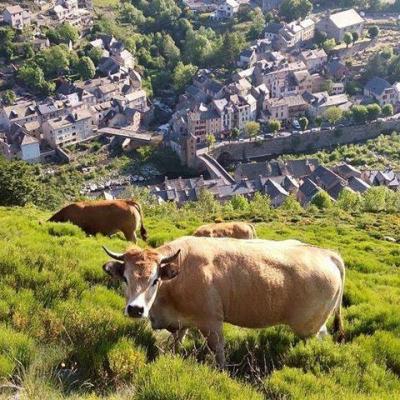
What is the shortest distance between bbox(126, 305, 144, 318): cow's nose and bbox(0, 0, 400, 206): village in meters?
27.7

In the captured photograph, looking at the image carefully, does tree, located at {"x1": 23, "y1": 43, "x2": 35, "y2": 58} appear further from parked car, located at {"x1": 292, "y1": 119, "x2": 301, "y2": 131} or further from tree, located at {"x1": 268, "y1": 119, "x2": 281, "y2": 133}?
parked car, located at {"x1": 292, "y1": 119, "x2": 301, "y2": 131}

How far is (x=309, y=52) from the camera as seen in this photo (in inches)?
2135

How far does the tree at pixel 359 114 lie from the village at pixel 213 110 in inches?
2.9

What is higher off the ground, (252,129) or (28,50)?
(28,50)

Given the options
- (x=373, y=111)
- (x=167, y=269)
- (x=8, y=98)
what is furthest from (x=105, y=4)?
(x=167, y=269)

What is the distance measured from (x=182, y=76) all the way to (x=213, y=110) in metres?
7.50

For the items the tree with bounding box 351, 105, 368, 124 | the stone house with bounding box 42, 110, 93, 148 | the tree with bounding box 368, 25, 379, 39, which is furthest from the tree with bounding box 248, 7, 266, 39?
the stone house with bounding box 42, 110, 93, 148

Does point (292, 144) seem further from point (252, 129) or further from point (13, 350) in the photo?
point (13, 350)

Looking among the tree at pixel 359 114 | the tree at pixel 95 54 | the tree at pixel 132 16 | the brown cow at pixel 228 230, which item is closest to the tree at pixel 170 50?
the tree at pixel 132 16

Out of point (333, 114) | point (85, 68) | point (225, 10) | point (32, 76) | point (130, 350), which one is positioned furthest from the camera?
point (225, 10)

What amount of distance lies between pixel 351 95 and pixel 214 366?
46.7 meters

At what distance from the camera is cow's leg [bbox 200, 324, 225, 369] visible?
16.5ft

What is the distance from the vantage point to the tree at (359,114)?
140 feet

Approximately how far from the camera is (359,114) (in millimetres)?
42812
